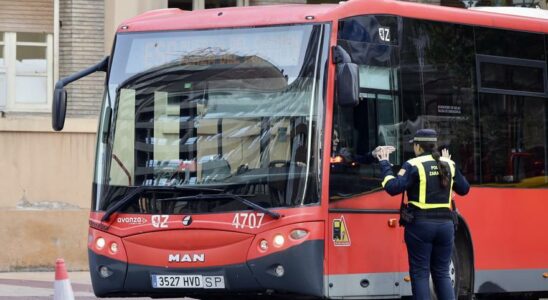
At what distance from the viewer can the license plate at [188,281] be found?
36.8 feet

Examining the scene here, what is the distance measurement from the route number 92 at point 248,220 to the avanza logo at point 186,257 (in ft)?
1.40

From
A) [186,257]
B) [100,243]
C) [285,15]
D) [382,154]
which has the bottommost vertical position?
[186,257]

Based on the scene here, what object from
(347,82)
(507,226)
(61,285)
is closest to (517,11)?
(507,226)

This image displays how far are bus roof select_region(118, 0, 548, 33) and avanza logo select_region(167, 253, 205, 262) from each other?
2.04 metres

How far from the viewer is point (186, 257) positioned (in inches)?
447

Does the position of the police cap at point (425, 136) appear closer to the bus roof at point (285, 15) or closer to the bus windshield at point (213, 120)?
the bus windshield at point (213, 120)

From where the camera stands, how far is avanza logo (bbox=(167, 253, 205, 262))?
11281mm

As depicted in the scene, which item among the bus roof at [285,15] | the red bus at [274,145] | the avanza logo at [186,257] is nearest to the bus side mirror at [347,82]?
the red bus at [274,145]

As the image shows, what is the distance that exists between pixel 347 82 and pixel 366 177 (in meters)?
0.98

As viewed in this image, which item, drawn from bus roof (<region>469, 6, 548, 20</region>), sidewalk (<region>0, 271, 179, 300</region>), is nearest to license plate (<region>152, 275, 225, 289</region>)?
sidewalk (<region>0, 271, 179, 300</region>)

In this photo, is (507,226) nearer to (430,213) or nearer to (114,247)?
(430,213)

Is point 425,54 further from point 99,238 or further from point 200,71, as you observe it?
point 99,238

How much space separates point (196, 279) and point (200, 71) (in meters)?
1.82

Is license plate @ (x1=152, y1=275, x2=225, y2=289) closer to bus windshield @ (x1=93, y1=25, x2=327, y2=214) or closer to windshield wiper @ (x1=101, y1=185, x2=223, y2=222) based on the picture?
bus windshield @ (x1=93, y1=25, x2=327, y2=214)
